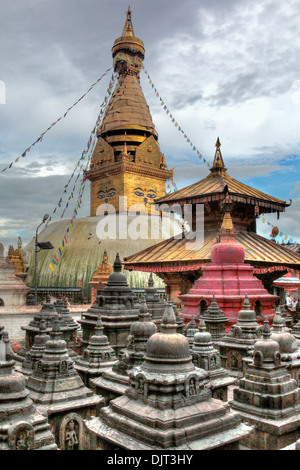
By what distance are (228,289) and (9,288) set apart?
9.35 meters

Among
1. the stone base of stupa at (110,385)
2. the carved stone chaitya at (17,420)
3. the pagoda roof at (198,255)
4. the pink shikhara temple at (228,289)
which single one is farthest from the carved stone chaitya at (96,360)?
the pagoda roof at (198,255)

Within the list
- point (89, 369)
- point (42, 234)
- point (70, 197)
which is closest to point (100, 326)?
point (89, 369)

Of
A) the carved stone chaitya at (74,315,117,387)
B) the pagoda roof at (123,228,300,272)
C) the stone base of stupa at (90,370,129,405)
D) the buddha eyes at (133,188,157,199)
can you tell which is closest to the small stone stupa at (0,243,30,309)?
the pagoda roof at (123,228,300,272)

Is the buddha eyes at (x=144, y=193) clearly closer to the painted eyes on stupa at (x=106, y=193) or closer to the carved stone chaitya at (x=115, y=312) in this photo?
the painted eyes on stupa at (x=106, y=193)

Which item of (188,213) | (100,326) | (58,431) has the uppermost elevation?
(188,213)

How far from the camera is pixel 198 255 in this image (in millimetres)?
14984

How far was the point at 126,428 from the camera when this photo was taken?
4.37 meters

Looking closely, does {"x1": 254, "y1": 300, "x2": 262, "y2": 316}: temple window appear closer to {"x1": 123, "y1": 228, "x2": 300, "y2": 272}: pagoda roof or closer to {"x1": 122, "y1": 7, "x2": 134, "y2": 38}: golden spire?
{"x1": 123, "y1": 228, "x2": 300, "y2": 272}: pagoda roof

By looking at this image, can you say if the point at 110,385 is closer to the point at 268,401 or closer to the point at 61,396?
the point at 61,396

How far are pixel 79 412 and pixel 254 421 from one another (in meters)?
2.55

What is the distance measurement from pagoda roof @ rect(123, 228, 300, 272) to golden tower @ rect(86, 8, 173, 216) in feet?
40.0

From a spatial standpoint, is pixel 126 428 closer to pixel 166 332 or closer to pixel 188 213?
pixel 166 332

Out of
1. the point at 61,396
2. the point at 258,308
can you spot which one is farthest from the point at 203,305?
the point at 61,396
